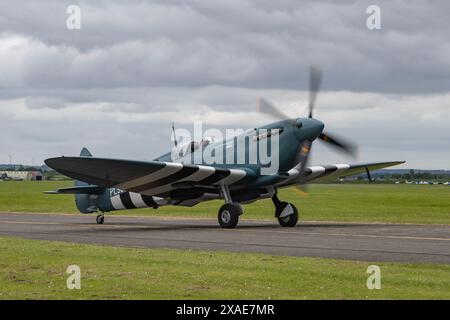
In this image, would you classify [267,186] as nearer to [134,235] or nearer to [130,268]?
[134,235]

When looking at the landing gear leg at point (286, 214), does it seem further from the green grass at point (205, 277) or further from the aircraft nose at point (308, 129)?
the green grass at point (205, 277)

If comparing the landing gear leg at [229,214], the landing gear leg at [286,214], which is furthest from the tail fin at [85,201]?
the landing gear leg at [286,214]

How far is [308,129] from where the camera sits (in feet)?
83.0

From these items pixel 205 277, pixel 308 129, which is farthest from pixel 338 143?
pixel 205 277

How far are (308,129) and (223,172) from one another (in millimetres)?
3061

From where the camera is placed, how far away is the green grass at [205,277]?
433 inches

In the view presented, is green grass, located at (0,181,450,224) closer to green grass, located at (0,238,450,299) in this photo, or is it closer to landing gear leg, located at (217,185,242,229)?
landing gear leg, located at (217,185,242,229)

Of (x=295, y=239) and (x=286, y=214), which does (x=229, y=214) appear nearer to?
(x=286, y=214)

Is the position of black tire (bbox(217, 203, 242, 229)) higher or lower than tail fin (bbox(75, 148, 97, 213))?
lower

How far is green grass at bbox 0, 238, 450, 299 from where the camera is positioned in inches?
433

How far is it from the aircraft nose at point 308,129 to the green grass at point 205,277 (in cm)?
937

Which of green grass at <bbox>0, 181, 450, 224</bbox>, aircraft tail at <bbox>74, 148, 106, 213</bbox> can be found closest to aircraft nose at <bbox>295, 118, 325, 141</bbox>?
green grass at <bbox>0, 181, 450, 224</bbox>

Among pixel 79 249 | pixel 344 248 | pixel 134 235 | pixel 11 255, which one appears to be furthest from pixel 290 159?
pixel 11 255
